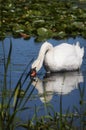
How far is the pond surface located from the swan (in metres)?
0.14

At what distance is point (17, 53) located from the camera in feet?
33.7

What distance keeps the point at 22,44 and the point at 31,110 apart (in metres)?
4.37

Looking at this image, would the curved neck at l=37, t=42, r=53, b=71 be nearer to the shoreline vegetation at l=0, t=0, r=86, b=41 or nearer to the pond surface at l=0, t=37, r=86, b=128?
the pond surface at l=0, t=37, r=86, b=128

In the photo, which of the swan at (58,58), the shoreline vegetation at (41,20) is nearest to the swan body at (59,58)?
the swan at (58,58)

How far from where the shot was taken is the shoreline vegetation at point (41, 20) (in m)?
12.1

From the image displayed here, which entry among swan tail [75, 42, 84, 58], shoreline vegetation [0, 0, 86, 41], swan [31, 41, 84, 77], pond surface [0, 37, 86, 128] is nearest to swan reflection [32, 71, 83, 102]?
pond surface [0, 37, 86, 128]

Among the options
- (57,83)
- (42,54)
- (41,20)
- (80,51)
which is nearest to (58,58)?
(42,54)

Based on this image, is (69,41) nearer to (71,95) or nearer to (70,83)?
(70,83)

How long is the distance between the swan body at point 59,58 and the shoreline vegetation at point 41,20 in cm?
132

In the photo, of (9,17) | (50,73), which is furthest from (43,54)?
(9,17)

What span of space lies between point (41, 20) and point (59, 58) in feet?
12.8

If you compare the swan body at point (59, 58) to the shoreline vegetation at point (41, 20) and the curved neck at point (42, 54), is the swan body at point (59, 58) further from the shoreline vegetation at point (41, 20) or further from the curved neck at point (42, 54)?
the shoreline vegetation at point (41, 20)

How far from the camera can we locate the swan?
31.3 ft

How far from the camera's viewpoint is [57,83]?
854 cm
